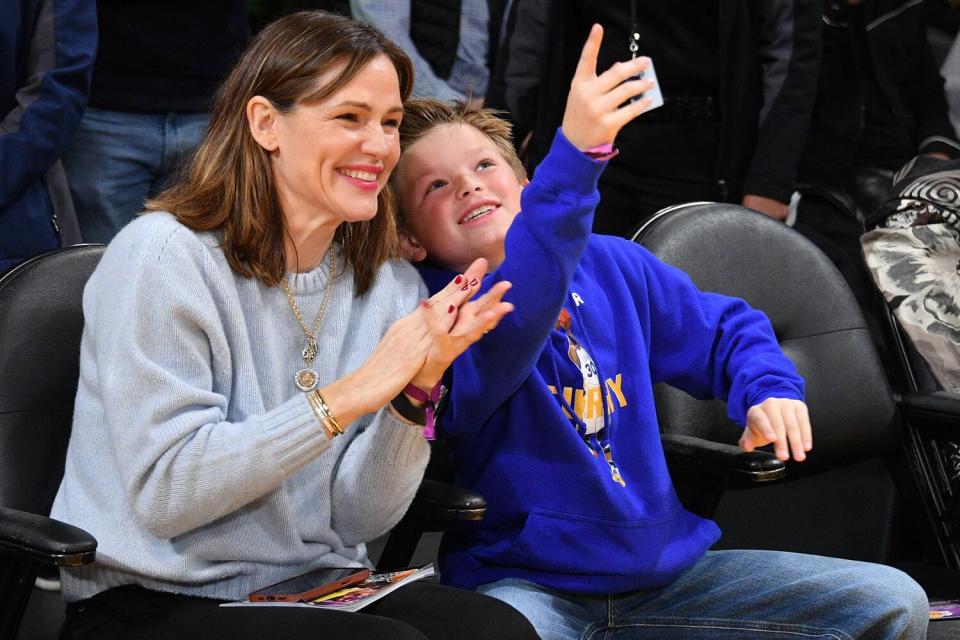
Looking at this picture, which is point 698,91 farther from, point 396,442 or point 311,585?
point 311,585

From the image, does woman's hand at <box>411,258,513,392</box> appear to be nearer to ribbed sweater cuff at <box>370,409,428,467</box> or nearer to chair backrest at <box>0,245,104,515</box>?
ribbed sweater cuff at <box>370,409,428,467</box>

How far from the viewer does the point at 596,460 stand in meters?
2.13

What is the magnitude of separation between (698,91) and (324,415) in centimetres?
192

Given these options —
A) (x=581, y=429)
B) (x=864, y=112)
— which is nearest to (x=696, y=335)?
(x=581, y=429)

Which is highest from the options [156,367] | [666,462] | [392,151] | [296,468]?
[392,151]

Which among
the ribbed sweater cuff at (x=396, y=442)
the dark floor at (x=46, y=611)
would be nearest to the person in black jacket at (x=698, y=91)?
the dark floor at (x=46, y=611)

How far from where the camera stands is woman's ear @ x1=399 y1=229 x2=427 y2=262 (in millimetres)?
2340

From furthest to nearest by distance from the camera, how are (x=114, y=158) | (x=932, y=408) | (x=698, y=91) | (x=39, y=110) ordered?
(x=698, y=91)
(x=114, y=158)
(x=39, y=110)
(x=932, y=408)

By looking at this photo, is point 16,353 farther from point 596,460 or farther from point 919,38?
point 919,38

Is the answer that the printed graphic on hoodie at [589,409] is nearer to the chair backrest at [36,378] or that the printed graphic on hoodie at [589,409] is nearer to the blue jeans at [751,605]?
the blue jeans at [751,605]

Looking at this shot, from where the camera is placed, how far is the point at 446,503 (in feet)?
6.63

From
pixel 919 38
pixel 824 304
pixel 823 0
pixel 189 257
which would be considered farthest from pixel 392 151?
pixel 919 38

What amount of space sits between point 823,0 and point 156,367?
2.55m

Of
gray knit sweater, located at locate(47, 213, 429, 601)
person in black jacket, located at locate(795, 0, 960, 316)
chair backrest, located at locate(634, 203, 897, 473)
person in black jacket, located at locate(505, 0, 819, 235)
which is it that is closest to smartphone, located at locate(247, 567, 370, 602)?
gray knit sweater, located at locate(47, 213, 429, 601)
